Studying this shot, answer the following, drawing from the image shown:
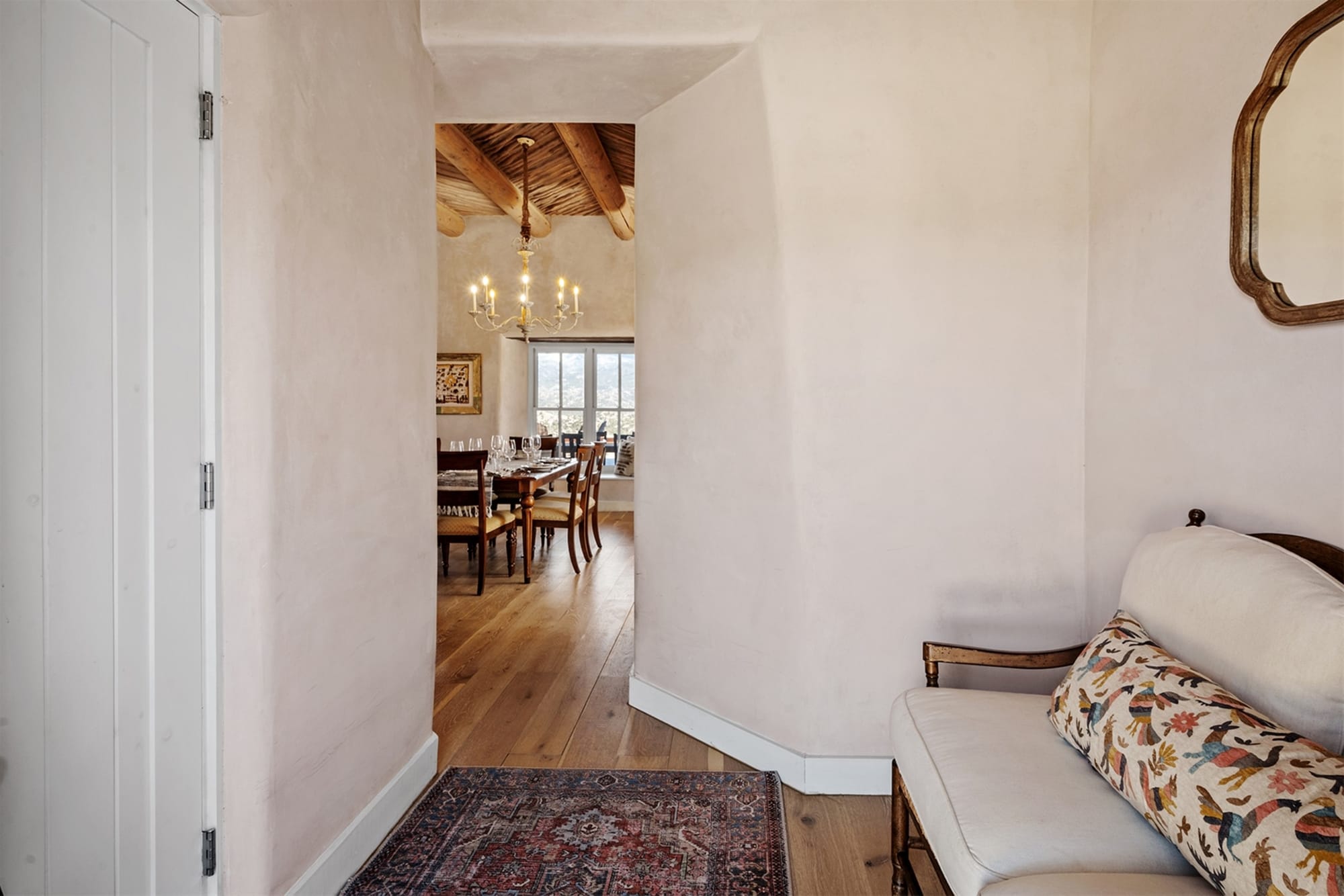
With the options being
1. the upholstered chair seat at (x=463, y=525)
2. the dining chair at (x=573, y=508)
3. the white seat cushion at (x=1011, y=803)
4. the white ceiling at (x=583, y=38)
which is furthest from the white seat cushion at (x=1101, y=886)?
the dining chair at (x=573, y=508)

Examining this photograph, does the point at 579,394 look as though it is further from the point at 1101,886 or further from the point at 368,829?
the point at 1101,886

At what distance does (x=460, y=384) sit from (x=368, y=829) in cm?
640

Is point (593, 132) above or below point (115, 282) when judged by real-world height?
above

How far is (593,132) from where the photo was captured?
4.89 meters

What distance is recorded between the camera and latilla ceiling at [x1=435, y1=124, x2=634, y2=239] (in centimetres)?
491

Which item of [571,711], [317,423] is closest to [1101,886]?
[317,423]

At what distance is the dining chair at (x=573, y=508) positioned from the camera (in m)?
5.23

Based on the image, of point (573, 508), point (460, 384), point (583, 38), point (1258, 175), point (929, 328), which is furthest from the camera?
point (460, 384)

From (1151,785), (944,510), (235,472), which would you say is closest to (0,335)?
(235,472)

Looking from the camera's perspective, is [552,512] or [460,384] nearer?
[552,512]

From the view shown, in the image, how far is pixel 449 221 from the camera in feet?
24.5

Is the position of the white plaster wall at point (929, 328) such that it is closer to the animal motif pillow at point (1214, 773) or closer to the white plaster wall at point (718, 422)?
the white plaster wall at point (718, 422)

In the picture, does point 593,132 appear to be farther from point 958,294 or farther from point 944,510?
point 944,510

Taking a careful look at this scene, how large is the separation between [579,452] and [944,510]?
3.63 meters
